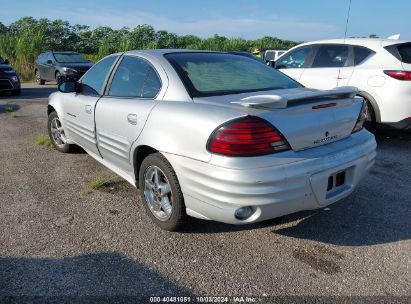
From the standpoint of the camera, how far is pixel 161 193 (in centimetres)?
319

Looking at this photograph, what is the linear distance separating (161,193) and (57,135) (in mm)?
3013

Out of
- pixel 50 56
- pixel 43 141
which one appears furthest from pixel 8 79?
pixel 43 141

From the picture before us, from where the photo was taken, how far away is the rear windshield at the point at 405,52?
5.68 meters

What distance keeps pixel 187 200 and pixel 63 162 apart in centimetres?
288

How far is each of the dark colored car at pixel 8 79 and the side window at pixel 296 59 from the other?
8.70m

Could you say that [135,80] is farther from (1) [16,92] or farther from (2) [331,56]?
(1) [16,92]

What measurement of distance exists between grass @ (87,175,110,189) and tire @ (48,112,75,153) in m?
1.20

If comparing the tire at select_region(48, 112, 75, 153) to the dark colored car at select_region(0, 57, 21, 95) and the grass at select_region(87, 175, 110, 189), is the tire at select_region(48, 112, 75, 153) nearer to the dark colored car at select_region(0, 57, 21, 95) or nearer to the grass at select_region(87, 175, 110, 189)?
the grass at select_region(87, 175, 110, 189)

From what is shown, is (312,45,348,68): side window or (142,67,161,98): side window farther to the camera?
(312,45,348,68): side window

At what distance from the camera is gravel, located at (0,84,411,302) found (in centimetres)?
252

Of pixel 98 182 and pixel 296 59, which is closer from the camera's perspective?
pixel 98 182

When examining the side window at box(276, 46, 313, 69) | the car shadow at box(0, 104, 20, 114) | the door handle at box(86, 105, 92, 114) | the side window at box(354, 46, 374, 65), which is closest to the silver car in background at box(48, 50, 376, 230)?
the door handle at box(86, 105, 92, 114)

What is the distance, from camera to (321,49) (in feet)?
22.2

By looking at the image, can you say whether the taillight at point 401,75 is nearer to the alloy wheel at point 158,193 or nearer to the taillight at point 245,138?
the taillight at point 245,138
